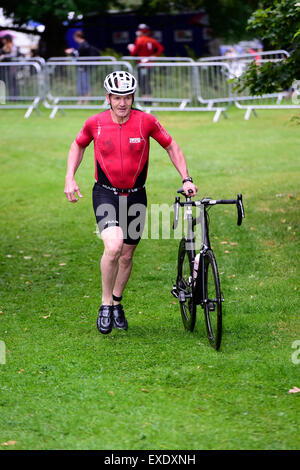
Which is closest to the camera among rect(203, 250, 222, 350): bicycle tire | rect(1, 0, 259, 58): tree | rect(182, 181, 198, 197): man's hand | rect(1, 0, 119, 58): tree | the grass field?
the grass field

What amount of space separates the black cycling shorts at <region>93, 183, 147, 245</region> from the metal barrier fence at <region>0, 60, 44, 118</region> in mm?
16054

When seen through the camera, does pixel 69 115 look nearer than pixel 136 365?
No

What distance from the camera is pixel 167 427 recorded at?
518cm

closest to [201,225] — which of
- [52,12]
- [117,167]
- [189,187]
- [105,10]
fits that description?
[189,187]

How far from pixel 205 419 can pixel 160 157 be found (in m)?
11.8

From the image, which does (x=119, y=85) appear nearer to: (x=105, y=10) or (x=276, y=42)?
(x=276, y=42)

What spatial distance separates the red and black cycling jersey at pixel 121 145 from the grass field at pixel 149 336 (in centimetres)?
146

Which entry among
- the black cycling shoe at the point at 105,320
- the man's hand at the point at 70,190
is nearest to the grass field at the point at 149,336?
the black cycling shoe at the point at 105,320

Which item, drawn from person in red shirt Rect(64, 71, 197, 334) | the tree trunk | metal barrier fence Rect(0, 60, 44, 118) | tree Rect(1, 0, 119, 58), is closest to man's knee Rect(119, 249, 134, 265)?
person in red shirt Rect(64, 71, 197, 334)

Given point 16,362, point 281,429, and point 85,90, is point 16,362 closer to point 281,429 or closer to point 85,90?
point 281,429

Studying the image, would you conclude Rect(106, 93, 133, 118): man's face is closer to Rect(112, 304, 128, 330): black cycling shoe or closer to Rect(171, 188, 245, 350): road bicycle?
Rect(171, 188, 245, 350): road bicycle

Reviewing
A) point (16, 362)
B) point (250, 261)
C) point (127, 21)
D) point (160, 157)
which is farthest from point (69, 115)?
point (16, 362)

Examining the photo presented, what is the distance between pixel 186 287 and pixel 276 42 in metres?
4.77

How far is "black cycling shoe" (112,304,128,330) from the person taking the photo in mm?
7353
